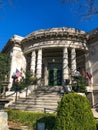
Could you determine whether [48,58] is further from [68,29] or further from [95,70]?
[95,70]

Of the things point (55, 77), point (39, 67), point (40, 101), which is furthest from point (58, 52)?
point (40, 101)

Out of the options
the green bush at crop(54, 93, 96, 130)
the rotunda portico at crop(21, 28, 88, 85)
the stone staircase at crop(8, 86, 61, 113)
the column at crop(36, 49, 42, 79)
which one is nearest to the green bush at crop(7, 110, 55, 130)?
the stone staircase at crop(8, 86, 61, 113)

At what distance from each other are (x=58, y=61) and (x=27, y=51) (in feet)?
14.6

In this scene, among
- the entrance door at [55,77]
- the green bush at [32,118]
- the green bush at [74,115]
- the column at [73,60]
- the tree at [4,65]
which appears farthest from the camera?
the entrance door at [55,77]

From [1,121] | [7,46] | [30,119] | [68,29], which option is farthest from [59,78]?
[1,121]

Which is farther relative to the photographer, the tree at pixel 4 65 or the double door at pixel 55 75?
the double door at pixel 55 75

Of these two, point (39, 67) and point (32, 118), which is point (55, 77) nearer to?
point (39, 67)

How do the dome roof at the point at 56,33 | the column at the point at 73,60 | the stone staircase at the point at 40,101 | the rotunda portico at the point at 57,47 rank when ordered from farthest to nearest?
the dome roof at the point at 56,33 < the rotunda portico at the point at 57,47 < the column at the point at 73,60 < the stone staircase at the point at 40,101

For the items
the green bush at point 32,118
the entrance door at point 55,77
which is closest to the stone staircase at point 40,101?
the green bush at point 32,118

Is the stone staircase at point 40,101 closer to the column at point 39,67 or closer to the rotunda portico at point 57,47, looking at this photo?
the column at point 39,67

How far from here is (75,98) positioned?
27.9 ft

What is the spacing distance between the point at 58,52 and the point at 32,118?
1383 centimetres

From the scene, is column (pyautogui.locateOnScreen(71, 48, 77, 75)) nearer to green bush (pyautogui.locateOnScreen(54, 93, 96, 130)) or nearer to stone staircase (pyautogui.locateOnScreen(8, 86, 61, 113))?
stone staircase (pyautogui.locateOnScreen(8, 86, 61, 113))

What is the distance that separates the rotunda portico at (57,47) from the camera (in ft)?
73.5
